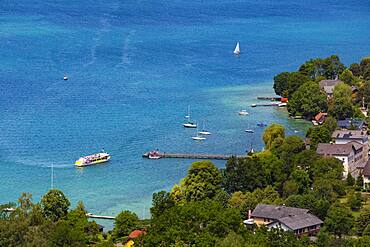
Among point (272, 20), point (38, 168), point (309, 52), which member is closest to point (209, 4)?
point (272, 20)

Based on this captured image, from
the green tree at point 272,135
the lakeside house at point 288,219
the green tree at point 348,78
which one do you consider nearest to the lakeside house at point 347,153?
the green tree at point 272,135

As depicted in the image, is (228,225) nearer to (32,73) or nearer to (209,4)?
(32,73)

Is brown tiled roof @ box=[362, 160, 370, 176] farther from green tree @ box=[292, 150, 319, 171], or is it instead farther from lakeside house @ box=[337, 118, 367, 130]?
lakeside house @ box=[337, 118, 367, 130]

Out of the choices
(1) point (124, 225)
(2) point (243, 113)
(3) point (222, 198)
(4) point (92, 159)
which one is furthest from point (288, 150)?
(2) point (243, 113)

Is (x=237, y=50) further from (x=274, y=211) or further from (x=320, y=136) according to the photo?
(x=274, y=211)

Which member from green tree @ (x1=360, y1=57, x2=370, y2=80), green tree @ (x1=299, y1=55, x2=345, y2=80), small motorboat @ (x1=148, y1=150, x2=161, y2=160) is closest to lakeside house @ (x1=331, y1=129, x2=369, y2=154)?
small motorboat @ (x1=148, y1=150, x2=161, y2=160)

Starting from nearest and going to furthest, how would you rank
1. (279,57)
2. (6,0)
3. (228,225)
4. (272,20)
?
(228,225) < (279,57) < (272,20) < (6,0)
